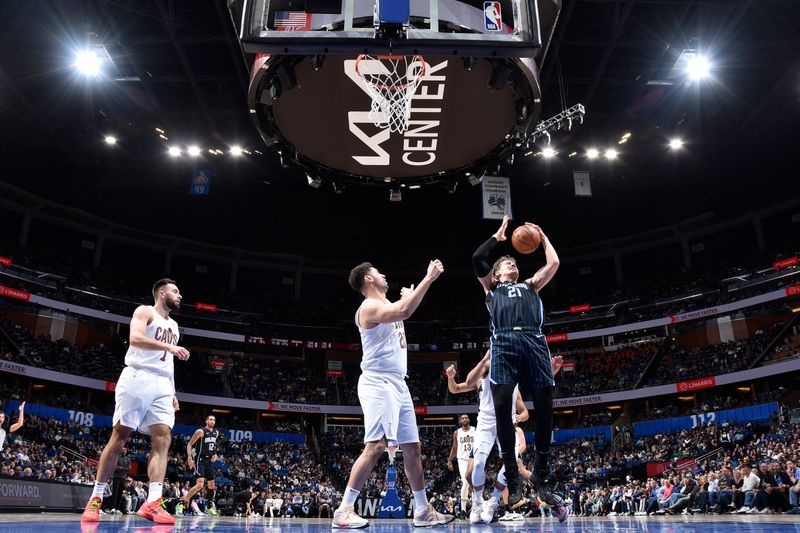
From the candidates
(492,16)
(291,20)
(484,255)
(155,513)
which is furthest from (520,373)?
(291,20)

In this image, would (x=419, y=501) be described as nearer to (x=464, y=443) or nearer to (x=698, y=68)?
(x=464, y=443)

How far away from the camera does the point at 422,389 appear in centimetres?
3500

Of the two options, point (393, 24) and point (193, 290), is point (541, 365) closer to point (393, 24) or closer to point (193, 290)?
point (393, 24)

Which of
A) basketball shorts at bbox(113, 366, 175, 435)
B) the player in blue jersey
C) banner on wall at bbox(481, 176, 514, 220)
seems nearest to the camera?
the player in blue jersey

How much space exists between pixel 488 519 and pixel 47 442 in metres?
21.4

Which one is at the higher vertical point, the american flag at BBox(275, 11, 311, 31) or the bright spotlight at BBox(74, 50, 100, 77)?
the bright spotlight at BBox(74, 50, 100, 77)

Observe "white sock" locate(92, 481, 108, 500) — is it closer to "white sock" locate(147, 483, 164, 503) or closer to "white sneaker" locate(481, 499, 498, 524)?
"white sock" locate(147, 483, 164, 503)

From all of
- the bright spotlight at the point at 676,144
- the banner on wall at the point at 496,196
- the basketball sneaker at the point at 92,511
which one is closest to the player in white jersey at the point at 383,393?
the basketball sneaker at the point at 92,511

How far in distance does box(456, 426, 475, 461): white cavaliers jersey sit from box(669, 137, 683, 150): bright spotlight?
1732cm

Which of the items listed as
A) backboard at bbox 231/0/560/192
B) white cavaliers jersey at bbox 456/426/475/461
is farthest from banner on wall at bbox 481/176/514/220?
white cavaliers jersey at bbox 456/426/475/461

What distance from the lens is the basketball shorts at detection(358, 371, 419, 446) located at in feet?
16.5

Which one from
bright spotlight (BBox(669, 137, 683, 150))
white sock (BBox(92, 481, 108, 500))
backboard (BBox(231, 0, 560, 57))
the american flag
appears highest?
bright spotlight (BBox(669, 137, 683, 150))

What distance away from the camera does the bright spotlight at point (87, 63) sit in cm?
1777

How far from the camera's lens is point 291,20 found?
5.98 metres
